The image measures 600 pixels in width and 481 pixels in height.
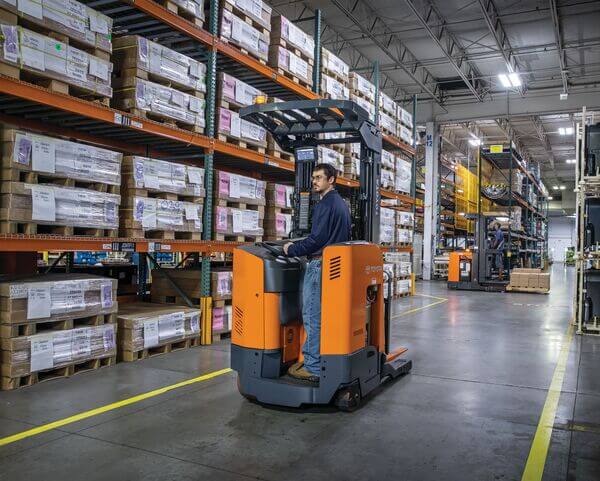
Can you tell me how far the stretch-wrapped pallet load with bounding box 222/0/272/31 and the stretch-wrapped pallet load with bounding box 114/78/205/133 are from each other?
1.47 meters

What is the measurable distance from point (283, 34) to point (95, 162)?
4177mm

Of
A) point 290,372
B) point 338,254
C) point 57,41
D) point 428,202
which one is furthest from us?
point 428,202

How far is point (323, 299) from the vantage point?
4055 millimetres

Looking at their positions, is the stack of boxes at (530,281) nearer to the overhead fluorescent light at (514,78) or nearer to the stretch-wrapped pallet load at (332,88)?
the overhead fluorescent light at (514,78)

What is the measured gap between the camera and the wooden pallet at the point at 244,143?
7.18 metres

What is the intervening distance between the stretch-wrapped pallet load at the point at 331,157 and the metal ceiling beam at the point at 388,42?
5.62 m

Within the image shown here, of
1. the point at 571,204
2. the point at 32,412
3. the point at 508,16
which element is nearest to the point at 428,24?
the point at 508,16

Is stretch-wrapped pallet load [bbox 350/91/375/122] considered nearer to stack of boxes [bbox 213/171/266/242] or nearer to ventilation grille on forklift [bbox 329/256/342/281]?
stack of boxes [bbox 213/171/266/242]

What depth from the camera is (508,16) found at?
14641mm

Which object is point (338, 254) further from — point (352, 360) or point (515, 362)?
point (515, 362)

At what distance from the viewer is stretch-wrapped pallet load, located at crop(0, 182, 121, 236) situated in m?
4.67

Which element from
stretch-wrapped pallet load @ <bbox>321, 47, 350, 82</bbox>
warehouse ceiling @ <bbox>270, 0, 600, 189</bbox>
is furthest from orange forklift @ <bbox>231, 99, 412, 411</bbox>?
warehouse ceiling @ <bbox>270, 0, 600, 189</bbox>

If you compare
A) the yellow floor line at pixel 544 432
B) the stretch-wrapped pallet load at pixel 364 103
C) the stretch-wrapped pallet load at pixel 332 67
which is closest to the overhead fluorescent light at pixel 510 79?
the stretch-wrapped pallet load at pixel 364 103

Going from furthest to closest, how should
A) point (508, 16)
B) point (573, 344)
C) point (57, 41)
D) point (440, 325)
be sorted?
point (508, 16)
point (440, 325)
point (573, 344)
point (57, 41)
